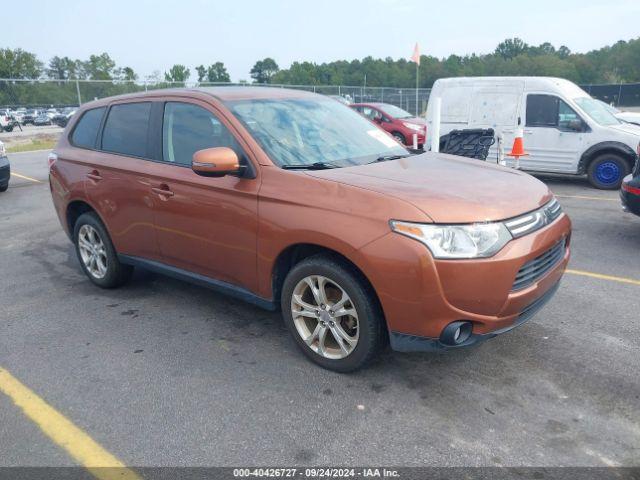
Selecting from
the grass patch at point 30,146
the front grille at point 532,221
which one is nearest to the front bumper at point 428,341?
the front grille at point 532,221

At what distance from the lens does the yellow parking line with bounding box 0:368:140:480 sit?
2.57 meters

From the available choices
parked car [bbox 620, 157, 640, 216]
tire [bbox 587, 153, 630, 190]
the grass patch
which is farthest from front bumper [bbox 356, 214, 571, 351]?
the grass patch

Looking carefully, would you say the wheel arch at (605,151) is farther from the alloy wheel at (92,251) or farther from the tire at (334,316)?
the alloy wheel at (92,251)

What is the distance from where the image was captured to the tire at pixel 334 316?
3.07 metres

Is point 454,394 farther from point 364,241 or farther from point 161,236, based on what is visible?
point 161,236

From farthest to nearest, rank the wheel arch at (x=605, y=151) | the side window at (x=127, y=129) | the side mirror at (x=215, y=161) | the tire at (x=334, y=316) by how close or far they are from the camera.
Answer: the wheel arch at (x=605, y=151)
the side window at (x=127, y=129)
the side mirror at (x=215, y=161)
the tire at (x=334, y=316)

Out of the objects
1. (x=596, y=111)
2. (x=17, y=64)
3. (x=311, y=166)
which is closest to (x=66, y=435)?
(x=311, y=166)

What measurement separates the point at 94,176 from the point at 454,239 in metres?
3.28

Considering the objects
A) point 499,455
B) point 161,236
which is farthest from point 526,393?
point 161,236

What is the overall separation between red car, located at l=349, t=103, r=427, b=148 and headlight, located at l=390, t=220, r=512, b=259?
1242cm

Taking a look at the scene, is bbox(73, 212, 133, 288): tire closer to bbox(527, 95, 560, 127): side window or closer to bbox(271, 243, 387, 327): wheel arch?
bbox(271, 243, 387, 327): wheel arch

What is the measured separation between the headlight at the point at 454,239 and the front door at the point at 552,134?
8.00 metres

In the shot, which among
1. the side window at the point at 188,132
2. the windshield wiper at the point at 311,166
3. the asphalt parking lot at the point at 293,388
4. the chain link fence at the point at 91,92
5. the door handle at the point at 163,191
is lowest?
the asphalt parking lot at the point at 293,388

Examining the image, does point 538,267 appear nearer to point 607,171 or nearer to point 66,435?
point 66,435
